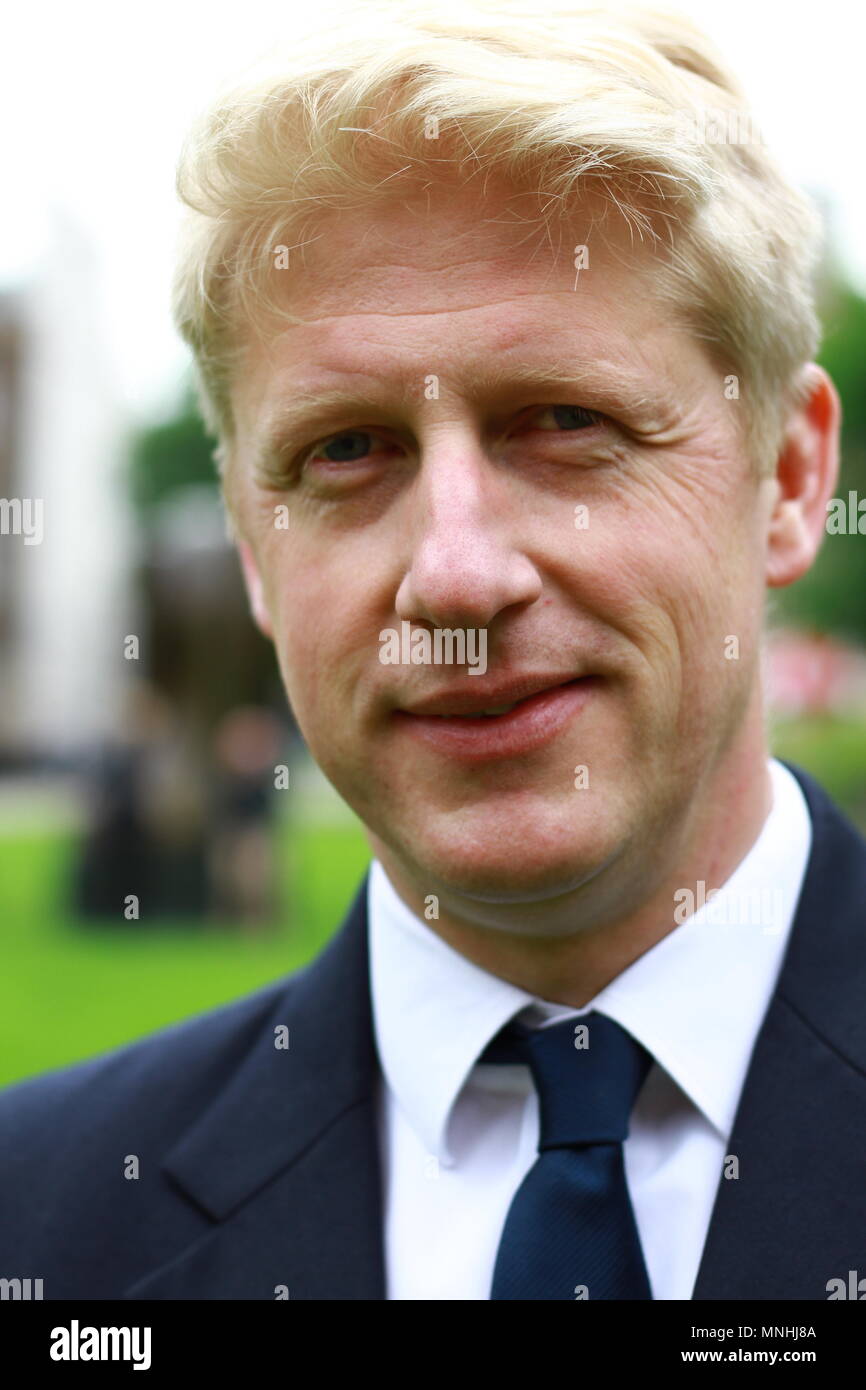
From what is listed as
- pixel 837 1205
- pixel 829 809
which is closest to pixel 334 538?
pixel 829 809

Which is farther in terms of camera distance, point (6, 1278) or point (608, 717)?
point (6, 1278)

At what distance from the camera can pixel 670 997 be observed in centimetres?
239

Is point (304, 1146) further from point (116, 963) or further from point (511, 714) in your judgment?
point (116, 963)

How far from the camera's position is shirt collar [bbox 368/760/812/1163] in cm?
236

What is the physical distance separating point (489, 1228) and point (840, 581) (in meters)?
24.4

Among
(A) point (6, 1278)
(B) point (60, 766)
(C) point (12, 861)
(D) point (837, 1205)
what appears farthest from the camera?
(B) point (60, 766)

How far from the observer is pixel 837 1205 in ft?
7.25

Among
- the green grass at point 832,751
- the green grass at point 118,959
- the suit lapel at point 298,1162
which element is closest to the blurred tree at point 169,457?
the green grass at point 832,751

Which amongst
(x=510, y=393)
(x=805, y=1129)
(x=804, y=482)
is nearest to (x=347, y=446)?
(x=510, y=393)

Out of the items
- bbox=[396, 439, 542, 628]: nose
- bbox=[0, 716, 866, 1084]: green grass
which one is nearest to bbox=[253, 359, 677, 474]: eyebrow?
bbox=[396, 439, 542, 628]: nose

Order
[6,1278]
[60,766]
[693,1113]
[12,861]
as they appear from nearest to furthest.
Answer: [693,1113] → [6,1278] → [12,861] → [60,766]

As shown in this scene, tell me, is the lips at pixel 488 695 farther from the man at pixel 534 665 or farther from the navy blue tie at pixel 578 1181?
the navy blue tie at pixel 578 1181

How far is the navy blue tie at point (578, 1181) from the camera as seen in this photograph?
7.22 feet
